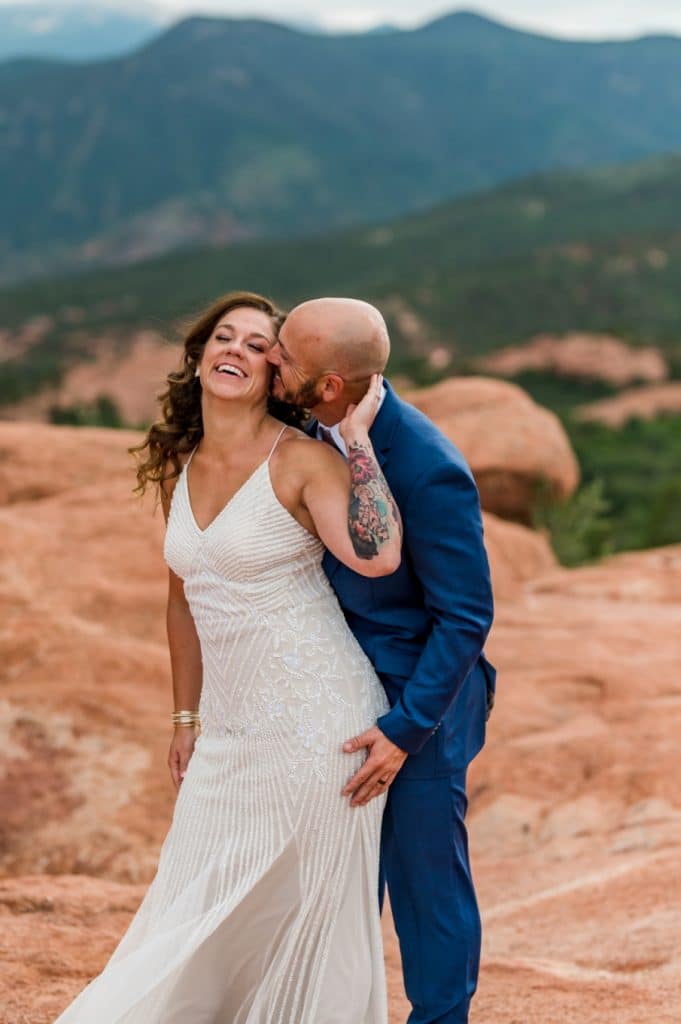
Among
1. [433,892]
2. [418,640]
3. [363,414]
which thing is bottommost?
[433,892]

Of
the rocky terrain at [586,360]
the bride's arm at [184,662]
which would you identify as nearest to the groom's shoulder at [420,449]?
the bride's arm at [184,662]

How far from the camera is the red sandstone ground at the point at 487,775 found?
10.9ft

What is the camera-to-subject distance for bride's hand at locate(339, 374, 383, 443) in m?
2.46

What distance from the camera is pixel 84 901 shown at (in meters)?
3.76

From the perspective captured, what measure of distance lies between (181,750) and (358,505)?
0.88 meters

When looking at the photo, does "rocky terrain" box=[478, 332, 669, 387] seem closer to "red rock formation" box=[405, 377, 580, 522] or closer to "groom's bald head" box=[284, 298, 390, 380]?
"red rock formation" box=[405, 377, 580, 522]

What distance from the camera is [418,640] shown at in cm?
256

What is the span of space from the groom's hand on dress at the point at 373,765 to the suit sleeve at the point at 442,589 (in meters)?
0.03

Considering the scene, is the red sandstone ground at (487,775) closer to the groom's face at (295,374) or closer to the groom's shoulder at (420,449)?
the groom's shoulder at (420,449)

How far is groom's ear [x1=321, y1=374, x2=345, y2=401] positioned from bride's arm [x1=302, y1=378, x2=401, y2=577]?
5cm

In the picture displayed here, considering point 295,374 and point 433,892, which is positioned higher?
point 295,374

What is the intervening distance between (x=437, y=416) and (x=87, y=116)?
113 meters

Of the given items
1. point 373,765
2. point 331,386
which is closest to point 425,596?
point 373,765

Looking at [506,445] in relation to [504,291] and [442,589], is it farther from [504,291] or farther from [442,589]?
[504,291]
